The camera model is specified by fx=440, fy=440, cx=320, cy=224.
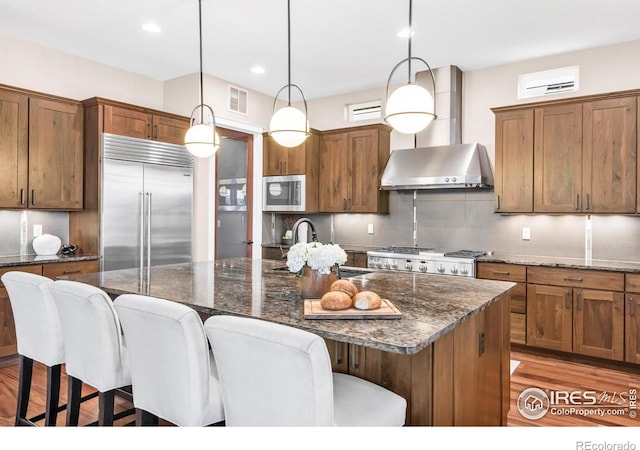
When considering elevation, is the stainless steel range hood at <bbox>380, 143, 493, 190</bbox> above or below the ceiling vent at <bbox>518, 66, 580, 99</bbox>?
below

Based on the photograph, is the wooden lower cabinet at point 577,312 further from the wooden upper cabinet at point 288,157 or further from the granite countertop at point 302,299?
the wooden upper cabinet at point 288,157

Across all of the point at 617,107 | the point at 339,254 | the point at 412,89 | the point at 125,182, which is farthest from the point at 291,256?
the point at 617,107

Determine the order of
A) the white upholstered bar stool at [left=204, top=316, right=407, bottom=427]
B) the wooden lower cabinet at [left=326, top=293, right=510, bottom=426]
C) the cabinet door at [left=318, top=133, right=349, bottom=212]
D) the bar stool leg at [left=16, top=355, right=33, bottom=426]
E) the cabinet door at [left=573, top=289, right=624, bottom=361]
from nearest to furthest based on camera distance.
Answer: the white upholstered bar stool at [left=204, top=316, right=407, bottom=427] → the wooden lower cabinet at [left=326, top=293, right=510, bottom=426] → the bar stool leg at [left=16, top=355, right=33, bottom=426] → the cabinet door at [left=573, top=289, right=624, bottom=361] → the cabinet door at [left=318, top=133, right=349, bottom=212]

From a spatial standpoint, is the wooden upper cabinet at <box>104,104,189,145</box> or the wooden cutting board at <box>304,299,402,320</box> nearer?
the wooden cutting board at <box>304,299,402,320</box>

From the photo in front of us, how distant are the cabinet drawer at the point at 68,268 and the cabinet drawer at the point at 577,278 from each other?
4.00 meters

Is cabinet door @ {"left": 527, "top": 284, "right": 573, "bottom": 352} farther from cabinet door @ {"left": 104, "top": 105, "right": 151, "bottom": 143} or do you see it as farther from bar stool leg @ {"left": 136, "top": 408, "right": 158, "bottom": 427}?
cabinet door @ {"left": 104, "top": 105, "right": 151, "bottom": 143}

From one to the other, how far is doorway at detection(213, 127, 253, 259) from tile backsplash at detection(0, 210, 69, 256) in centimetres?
185

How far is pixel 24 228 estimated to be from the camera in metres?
4.22

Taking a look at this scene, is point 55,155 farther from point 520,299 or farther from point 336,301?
point 520,299

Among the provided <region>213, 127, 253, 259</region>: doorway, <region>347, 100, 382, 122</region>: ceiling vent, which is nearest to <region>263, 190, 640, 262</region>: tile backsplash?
<region>213, 127, 253, 259</region>: doorway

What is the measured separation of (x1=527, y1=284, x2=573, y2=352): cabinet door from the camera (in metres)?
3.78

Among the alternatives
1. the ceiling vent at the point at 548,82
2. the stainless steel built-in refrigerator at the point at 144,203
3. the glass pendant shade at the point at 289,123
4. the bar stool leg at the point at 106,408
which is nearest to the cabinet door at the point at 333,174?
the stainless steel built-in refrigerator at the point at 144,203

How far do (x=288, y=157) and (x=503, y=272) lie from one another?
300 cm
